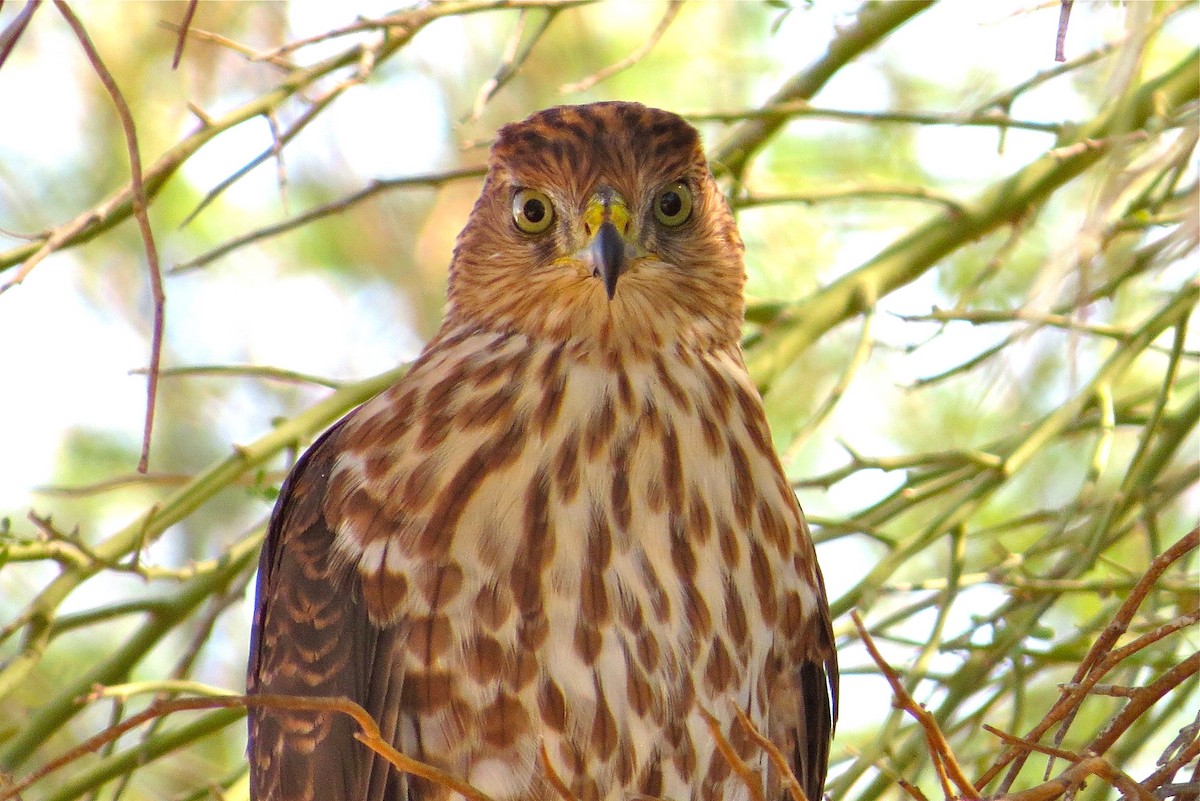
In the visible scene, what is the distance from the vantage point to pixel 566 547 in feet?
9.93

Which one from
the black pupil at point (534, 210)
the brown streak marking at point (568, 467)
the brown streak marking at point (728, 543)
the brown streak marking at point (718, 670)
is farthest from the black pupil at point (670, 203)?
the brown streak marking at point (718, 670)

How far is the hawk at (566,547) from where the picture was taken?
3.00 meters

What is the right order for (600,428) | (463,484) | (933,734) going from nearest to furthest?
(933,734), (463,484), (600,428)

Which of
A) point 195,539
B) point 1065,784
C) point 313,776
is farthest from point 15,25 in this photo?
point 195,539

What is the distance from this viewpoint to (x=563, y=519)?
3.05 m

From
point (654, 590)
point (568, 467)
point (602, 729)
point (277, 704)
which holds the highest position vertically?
point (568, 467)

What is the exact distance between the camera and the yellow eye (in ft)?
11.5

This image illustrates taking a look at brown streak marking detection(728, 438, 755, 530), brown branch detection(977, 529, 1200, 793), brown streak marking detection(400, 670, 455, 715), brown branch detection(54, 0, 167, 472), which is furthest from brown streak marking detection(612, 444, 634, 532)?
brown branch detection(977, 529, 1200, 793)

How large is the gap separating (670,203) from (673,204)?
0.03 ft

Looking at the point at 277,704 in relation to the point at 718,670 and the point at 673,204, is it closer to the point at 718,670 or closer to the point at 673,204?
the point at 718,670

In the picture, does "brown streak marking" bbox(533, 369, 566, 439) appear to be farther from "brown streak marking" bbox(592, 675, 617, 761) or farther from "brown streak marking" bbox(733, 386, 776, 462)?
"brown streak marking" bbox(592, 675, 617, 761)

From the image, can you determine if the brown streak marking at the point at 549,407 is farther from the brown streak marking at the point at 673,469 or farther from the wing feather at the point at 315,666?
the wing feather at the point at 315,666

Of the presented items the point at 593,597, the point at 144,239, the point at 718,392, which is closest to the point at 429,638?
the point at 593,597

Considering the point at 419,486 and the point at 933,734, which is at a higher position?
the point at 419,486
